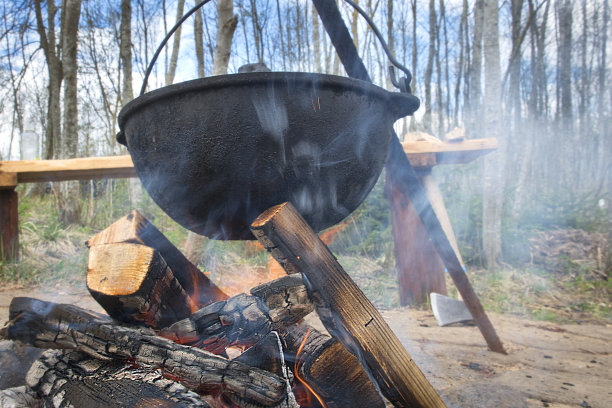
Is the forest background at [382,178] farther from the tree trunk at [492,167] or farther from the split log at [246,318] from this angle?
the split log at [246,318]

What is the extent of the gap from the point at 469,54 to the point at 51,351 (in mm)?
13072

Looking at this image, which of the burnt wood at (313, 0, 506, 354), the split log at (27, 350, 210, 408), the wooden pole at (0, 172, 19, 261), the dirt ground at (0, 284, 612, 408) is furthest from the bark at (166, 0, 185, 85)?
the split log at (27, 350, 210, 408)

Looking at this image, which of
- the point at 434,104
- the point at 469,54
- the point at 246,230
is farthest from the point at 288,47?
the point at 246,230

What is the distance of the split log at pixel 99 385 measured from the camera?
88cm

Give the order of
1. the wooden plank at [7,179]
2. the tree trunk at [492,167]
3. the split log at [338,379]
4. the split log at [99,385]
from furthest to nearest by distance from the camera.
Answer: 1. the tree trunk at [492,167]
2. the wooden plank at [7,179]
3. the split log at [338,379]
4. the split log at [99,385]

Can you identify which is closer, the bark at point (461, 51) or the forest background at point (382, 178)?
the forest background at point (382, 178)

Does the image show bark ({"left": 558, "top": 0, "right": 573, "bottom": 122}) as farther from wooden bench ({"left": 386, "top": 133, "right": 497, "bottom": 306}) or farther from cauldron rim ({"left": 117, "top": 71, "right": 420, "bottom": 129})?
cauldron rim ({"left": 117, "top": 71, "right": 420, "bottom": 129})

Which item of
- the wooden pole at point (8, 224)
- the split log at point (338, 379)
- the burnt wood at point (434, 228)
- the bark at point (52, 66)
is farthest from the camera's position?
the bark at point (52, 66)

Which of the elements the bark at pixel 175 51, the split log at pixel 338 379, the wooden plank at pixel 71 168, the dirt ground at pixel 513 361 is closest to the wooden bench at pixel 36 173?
the wooden plank at pixel 71 168

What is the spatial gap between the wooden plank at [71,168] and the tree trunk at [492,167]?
393 cm

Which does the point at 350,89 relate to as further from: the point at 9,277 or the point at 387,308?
the point at 9,277

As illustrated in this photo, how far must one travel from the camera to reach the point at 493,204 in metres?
4.68

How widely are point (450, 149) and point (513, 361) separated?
131 cm

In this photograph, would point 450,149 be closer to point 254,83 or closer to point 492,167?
point 254,83
